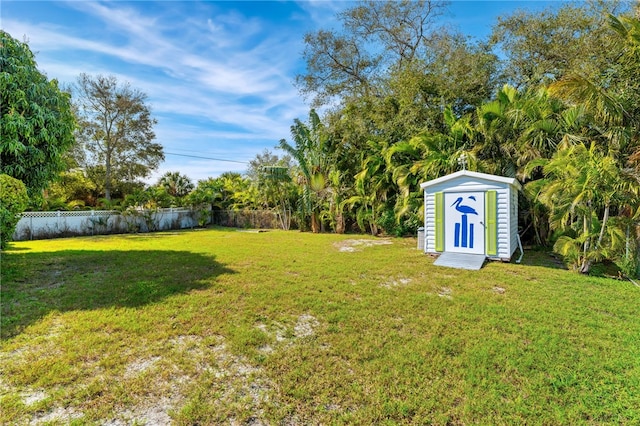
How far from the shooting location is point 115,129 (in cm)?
2119

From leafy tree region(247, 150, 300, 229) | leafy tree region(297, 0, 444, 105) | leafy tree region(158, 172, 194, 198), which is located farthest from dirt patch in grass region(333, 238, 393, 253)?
leafy tree region(158, 172, 194, 198)

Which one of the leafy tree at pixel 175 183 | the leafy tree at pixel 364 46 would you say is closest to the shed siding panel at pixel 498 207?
the leafy tree at pixel 364 46

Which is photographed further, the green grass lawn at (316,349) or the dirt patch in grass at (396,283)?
the dirt patch in grass at (396,283)

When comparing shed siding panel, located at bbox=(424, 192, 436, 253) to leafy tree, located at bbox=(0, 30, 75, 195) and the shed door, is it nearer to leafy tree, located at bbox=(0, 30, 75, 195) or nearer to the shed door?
the shed door

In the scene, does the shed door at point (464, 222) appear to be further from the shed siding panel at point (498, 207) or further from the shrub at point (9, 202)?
the shrub at point (9, 202)

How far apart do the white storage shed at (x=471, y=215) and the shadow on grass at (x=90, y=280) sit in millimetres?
5591

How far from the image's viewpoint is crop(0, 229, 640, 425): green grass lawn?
2.38 meters

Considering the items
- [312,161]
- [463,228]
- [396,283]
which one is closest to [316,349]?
[396,283]

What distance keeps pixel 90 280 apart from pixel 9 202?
74.2 inches

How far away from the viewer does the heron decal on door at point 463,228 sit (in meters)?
7.93

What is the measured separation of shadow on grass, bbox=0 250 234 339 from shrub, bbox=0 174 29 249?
964 millimetres

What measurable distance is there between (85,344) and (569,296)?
695 centimetres

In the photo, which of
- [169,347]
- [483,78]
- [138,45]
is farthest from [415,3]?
[169,347]

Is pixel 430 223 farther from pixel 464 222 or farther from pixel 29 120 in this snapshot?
pixel 29 120
